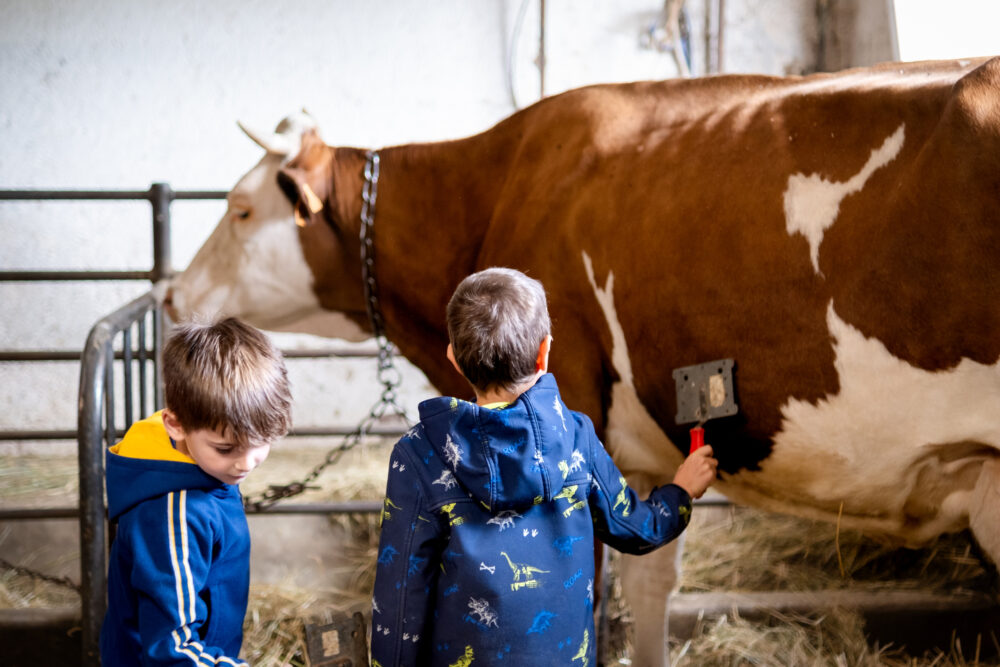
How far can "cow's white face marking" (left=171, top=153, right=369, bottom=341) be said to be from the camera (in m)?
2.52

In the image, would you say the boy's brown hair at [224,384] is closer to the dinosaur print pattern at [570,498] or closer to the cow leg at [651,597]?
the dinosaur print pattern at [570,498]

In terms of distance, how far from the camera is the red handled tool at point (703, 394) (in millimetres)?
1654

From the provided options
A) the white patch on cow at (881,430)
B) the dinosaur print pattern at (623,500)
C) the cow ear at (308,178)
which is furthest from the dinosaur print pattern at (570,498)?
the cow ear at (308,178)

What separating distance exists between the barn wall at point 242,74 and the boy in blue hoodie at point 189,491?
322 cm

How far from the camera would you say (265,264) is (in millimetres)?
2547

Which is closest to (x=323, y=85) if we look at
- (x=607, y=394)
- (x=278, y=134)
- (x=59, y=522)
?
(x=278, y=134)

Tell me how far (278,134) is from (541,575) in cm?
176

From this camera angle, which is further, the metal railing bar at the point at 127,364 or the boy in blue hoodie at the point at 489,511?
the metal railing bar at the point at 127,364

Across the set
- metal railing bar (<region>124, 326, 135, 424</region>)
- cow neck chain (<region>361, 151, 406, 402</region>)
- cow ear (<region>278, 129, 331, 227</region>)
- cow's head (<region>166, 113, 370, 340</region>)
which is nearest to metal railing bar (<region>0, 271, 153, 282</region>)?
cow's head (<region>166, 113, 370, 340</region>)

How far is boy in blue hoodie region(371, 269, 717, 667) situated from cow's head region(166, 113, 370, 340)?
4.49 ft

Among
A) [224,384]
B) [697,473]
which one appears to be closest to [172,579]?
[224,384]

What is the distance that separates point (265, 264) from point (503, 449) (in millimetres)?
1567

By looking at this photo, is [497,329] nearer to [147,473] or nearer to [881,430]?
[147,473]

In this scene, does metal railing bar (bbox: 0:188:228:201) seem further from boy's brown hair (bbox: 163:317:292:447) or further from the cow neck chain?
boy's brown hair (bbox: 163:317:292:447)
